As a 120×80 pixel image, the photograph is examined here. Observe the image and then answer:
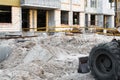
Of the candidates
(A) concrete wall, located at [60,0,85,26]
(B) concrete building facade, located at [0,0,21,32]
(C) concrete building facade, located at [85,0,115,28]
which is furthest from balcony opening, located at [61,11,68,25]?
(B) concrete building facade, located at [0,0,21,32]

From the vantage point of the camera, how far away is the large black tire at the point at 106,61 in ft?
22.7

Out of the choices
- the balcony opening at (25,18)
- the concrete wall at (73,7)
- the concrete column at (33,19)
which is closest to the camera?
the balcony opening at (25,18)

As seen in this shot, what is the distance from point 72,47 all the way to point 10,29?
1815 centimetres

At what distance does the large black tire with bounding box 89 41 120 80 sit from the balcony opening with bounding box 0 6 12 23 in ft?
79.2

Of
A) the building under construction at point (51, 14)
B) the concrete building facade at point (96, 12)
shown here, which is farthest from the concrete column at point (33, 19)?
the concrete building facade at point (96, 12)

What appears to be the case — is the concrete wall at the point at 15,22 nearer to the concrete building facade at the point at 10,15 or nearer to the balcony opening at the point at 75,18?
the concrete building facade at the point at 10,15

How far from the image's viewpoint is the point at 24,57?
1120 cm

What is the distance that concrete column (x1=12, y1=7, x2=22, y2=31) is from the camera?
103 feet

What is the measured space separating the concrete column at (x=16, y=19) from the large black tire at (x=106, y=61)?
24.2 m

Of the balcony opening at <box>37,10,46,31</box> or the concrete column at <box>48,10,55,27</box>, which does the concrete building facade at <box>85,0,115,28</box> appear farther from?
the balcony opening at <box>37,10,46,31</box>

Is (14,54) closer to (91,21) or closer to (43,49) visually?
(43,49)

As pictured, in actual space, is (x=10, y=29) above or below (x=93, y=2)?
below

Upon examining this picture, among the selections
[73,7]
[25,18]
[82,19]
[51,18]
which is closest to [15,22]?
[25,18]

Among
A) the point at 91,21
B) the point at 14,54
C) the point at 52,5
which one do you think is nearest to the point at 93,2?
the point at 91,21
